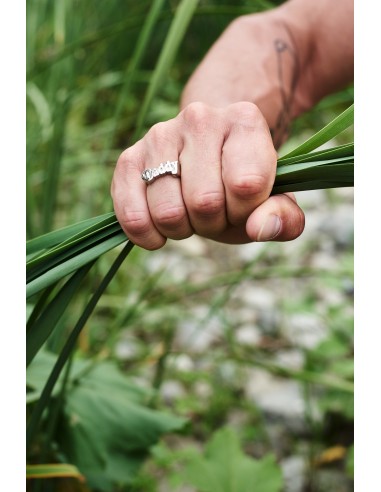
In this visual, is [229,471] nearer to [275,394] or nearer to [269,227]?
[269,227]

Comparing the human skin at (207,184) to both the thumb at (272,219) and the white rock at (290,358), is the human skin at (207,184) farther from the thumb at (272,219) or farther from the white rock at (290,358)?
the white rock at (290,358)

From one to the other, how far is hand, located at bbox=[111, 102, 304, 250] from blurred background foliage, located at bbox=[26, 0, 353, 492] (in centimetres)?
16

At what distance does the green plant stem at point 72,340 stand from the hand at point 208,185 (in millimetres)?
22

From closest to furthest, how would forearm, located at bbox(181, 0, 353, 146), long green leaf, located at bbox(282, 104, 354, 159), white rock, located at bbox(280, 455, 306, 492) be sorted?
1. long green leaf, located at bbox(282, 104, 354, 159)
2. forearm, located at bbox(181, 0, 353, 146)
3. white rock, located at bbox(280, 455, 306, 492)

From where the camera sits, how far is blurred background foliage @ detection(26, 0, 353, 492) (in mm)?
769

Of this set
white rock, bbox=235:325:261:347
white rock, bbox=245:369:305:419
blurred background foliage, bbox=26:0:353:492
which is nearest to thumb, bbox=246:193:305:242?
blurred background foliage, bbox=26:0:353:492

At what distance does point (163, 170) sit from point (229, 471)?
18.2 inches

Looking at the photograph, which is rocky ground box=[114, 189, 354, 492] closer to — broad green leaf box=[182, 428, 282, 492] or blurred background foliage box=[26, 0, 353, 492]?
blurred background foliage box=[26, 0, 353, 492]

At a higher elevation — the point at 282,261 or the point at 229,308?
the point at 282,261
